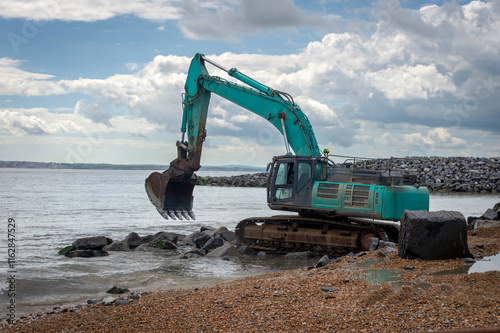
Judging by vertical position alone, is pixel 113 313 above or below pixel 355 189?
below

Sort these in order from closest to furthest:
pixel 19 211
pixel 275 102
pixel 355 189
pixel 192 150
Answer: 1. pixel 355 189
2. pixel 275 102
3. pixel 192 150
4. pixel 19 211

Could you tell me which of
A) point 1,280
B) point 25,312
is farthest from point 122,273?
point 25,312

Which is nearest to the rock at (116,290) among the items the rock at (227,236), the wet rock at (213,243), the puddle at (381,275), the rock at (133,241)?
the puddle at (381,275)

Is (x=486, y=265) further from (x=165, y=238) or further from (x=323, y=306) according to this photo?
(x=165, y=238)

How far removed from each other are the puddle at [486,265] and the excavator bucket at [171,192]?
31.4ft

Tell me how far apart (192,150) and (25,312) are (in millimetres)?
8846

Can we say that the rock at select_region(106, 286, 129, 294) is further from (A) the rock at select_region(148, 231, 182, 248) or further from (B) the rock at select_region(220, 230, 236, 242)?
(B) the rock at select_region(220, 230, 236, 242)

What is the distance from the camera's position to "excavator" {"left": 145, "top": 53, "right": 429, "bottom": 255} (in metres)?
14.0

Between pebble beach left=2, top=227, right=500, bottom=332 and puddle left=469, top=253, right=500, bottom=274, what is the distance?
19cm

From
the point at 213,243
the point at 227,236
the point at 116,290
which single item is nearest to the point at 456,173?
the point at 227,236

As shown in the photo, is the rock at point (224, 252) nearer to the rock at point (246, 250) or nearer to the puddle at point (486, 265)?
the rock at point (246, 250)

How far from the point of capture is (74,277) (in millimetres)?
11844

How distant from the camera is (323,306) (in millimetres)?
6875

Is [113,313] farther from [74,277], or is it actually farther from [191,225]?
[191,225]
